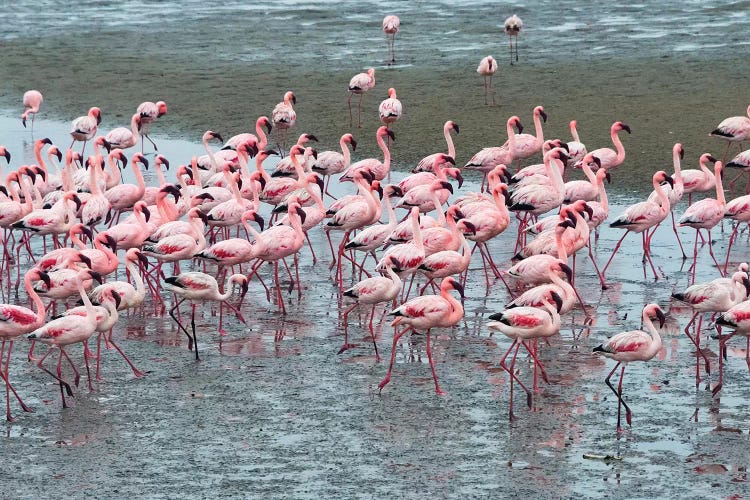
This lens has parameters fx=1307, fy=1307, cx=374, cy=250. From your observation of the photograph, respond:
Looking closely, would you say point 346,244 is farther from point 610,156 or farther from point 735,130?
point 735,130

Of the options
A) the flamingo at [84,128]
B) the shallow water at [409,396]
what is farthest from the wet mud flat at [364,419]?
the flamingo at [84,128]

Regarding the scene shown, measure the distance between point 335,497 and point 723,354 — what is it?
154 inches

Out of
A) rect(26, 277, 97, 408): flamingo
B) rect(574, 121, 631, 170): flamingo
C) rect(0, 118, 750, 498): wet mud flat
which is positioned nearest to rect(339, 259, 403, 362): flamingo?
rect(0, 118, 750, 498): wet mud flat

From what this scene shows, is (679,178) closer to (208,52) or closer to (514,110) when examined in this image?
(514,110)

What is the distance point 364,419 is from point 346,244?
11.9ft

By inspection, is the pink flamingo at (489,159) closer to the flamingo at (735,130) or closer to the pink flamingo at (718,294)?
the flamingo at (735,130)

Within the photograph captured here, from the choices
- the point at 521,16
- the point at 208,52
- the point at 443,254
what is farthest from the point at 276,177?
the point at 521,16

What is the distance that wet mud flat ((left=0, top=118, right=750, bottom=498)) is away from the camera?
320 inches

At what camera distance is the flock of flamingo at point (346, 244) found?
10000 mm

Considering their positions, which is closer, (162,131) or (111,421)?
(111,421)

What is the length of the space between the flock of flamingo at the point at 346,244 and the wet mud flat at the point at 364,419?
18 cm

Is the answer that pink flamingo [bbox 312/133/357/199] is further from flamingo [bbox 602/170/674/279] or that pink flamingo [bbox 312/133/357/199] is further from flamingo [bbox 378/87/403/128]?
flamingo [bbox 602/170/674/279]

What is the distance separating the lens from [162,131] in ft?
67.5

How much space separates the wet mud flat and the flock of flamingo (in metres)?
0.18
